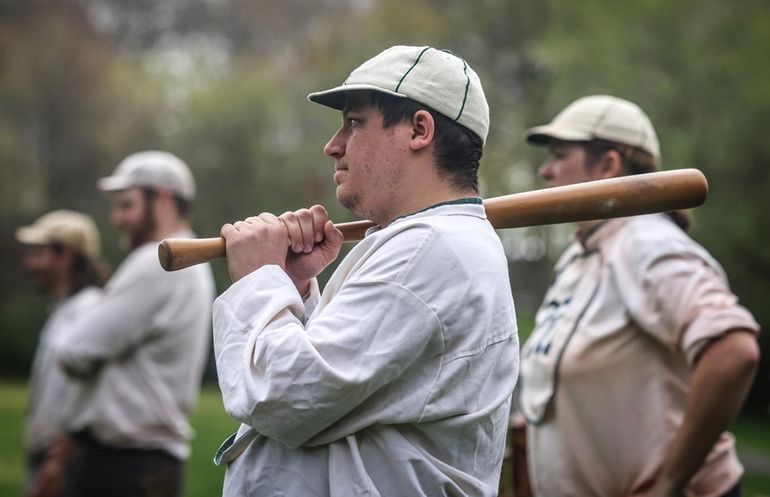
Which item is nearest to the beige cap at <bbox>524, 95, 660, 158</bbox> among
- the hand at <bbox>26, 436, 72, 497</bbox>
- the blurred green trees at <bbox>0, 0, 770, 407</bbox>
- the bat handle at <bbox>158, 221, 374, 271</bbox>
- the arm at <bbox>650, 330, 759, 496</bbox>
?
the arm at <bbox>650, 330, 759, 496</bbox>

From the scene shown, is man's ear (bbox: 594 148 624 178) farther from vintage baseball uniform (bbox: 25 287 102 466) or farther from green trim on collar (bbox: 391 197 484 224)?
vintage baseball uniform (bbox: 25 287 102 466)

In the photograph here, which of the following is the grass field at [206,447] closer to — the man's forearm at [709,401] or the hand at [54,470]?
the hand at [54,470]

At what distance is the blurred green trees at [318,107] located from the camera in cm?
1448

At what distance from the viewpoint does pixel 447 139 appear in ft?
8.14

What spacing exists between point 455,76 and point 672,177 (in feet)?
2.15

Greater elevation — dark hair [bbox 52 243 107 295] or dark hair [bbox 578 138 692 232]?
dark hair [bbox 578 138 692 232]

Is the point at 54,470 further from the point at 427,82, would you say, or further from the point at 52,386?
the point at 427,82

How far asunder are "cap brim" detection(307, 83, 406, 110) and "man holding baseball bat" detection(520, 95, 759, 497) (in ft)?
4.91

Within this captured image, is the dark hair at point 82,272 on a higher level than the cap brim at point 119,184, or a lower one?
lower

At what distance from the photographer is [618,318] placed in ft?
11.8

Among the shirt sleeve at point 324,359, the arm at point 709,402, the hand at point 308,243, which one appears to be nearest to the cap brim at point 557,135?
the arm at point 709,402

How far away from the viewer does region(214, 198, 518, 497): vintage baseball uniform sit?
2.20 m

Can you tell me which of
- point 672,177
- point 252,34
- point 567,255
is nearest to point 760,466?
point 567,255

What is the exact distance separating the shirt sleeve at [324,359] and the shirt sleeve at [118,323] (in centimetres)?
300
